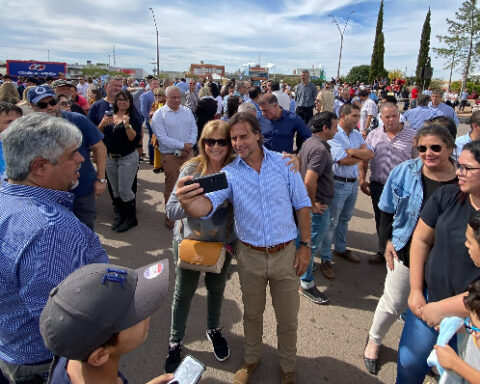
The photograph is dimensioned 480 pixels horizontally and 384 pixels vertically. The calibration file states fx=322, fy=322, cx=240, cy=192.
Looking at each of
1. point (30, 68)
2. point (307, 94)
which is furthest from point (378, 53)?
point (30, 68)

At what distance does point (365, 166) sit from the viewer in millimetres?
4113

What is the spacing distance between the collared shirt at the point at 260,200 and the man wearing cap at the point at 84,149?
6.35 ft

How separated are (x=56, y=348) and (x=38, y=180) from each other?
73cm

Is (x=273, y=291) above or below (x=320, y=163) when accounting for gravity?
below

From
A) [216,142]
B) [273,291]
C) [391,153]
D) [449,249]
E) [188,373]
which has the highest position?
[216,142]

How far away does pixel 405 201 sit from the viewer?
8.21 ft

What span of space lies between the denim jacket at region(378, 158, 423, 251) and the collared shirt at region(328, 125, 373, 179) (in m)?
1.15

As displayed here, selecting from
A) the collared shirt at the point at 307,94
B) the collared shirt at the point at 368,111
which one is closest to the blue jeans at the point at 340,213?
the collared shirt at the point at 368,111

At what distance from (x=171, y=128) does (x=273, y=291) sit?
3474 millimetres

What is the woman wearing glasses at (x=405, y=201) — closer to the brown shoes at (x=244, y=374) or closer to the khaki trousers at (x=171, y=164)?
the brown shoes at (x=244, y=374)

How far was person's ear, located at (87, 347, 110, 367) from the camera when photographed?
986 millimetres

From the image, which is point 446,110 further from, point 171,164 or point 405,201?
point 171,164

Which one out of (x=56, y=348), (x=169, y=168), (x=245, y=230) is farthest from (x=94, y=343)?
(x=169, y=168)

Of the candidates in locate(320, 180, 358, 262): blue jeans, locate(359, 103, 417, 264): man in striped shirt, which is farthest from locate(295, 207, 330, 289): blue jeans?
locate(359, 103, 417, 264): man in striped shirt
